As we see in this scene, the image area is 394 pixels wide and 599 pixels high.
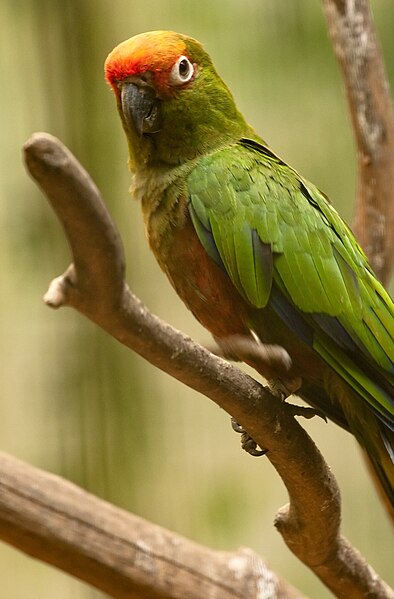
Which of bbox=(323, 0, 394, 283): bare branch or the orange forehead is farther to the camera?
bbox=(323, 0, 394, 283): bare branch

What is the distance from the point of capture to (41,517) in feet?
5.50

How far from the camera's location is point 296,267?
1.61 metres

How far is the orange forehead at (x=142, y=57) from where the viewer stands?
1.63 metres

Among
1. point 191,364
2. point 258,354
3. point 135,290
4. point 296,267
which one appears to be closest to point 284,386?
point 258,354

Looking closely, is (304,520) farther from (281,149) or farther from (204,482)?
(281,149)

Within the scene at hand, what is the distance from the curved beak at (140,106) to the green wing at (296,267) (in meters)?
0.15

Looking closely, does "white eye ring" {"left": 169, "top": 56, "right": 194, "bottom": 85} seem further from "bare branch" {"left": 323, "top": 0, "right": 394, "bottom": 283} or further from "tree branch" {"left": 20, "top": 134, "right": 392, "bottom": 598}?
"tree branch" {"left": 20, "top": 134, "right": 392, "bottom": 598}

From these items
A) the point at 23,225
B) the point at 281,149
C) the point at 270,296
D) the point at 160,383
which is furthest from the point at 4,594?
the point at 270,296

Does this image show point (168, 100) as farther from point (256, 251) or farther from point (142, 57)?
point (256, 251)

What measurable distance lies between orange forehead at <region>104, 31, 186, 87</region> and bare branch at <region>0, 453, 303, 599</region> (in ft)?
2.72

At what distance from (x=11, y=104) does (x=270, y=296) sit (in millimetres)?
2022

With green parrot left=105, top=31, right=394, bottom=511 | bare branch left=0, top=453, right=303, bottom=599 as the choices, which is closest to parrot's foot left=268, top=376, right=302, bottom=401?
green parrot left=105, top=31, right=394, bottom=511

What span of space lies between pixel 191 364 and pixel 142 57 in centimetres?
75

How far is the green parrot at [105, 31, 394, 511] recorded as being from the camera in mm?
1585
